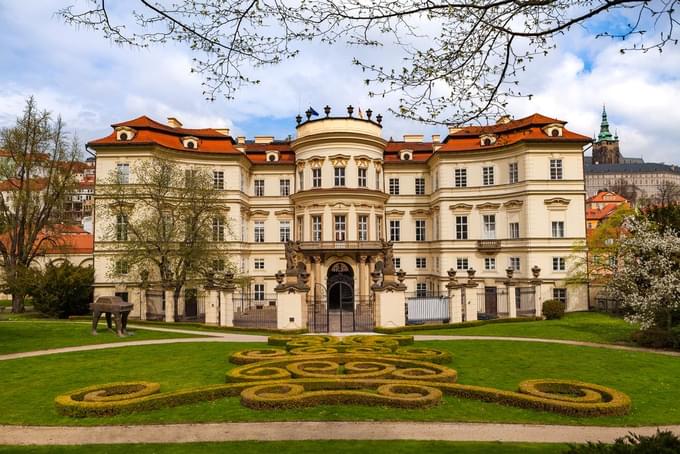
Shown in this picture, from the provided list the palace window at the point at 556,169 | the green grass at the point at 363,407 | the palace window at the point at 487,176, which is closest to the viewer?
the green grass at the point at 363,407

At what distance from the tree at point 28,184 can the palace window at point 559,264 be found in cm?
3638

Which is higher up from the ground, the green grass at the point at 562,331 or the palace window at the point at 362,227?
the palace window at the point at 362,227

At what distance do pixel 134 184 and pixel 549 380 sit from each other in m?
30.6

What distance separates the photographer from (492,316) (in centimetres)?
3281

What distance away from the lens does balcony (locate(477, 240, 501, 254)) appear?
37.6 m

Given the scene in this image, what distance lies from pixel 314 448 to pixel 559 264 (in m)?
31.8

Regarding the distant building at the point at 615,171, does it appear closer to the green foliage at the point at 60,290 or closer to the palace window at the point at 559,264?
the palace window at the point at 559,264

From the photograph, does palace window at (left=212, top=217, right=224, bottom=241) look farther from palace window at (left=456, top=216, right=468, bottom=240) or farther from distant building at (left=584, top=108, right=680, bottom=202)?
distant building at (left=584, top=108, right=680, bottom=202)

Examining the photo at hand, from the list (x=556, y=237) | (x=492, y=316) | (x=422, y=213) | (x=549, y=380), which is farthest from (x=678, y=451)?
(x=422, y=213)

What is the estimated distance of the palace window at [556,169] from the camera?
3616 cm

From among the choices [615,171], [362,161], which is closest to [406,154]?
[362,161]

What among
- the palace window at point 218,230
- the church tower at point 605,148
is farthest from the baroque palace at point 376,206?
the church tower at point 605,148

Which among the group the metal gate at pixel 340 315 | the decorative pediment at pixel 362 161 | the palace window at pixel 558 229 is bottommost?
the metal gate at pixel 340 315

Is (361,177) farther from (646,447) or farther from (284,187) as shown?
(646,447)
